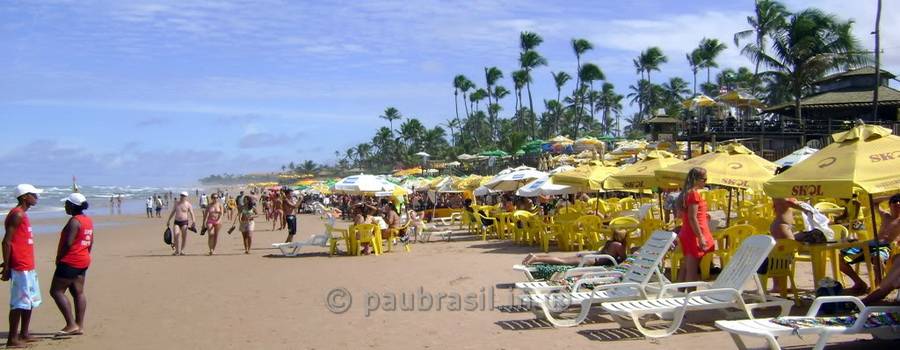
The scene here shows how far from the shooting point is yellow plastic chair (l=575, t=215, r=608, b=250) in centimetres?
1185

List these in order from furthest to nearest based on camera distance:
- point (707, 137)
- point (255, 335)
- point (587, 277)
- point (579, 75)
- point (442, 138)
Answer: point (442, 138)
point (579, 75)
point (707, 137)
point (587, 277)
point (255, 335)

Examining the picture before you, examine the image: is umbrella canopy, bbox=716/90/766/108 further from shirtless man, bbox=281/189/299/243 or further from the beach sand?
shirtless man, bbox=281/189/299/243

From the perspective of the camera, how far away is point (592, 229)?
11.6 metres

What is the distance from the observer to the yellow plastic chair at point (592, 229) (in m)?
11.9

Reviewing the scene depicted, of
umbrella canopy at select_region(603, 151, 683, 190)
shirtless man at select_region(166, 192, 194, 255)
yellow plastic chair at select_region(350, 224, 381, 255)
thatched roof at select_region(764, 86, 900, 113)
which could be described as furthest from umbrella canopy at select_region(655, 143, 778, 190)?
thatched roof at select_region(764, 86, 900, 113)

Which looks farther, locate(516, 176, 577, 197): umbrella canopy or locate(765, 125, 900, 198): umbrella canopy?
locate(516, 176, 577, 197): umbrella canopy

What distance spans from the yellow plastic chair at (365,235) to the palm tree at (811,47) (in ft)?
74.7

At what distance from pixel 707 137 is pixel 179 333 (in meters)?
24.9

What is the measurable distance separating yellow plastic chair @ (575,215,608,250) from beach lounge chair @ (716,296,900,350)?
717 cm

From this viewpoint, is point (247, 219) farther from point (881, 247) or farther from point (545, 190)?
point (881, 247)

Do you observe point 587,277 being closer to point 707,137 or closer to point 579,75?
point 707,137

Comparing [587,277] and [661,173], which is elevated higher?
[661,173]

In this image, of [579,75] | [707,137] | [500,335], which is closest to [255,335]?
[500,335]

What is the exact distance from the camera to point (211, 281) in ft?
34.1
